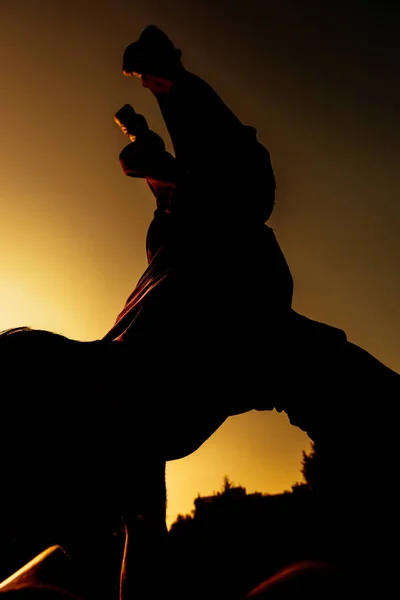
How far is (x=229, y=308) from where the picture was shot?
1480 millimetres

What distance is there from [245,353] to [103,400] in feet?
1.70

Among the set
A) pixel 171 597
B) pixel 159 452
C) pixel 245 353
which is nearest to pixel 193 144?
pixel 245 353

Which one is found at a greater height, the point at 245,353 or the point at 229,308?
the point at 229,308

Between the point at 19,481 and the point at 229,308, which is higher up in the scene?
the point at 229,308

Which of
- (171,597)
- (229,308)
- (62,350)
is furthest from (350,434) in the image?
(171,597)

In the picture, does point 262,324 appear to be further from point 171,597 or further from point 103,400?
point 171,597

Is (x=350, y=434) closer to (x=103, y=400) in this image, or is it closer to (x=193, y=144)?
(x=103, y=400)

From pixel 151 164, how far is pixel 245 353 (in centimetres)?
87

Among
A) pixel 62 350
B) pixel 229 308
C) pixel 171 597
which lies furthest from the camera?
pixel 171 597

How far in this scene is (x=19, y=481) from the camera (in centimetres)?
120

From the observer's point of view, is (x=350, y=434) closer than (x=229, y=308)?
Yes

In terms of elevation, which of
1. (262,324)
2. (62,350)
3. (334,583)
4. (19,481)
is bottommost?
(334,583)

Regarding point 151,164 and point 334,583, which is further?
point 151,164

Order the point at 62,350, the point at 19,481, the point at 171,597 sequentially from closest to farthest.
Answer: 1. the point at 19,481
2. the point at 62,350
3. the point at 171,597
